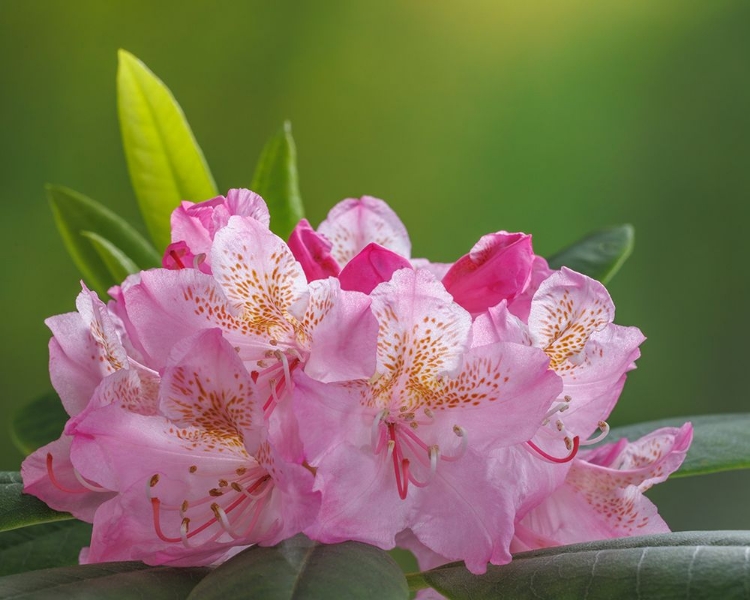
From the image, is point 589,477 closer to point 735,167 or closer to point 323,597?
point 323,597

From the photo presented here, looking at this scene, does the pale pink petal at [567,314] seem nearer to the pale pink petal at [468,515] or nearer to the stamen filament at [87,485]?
the pale pink petal at [468,515]

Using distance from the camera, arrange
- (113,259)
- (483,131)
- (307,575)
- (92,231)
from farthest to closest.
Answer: (483,131)
(92,231)
(113,259)
(307,575)

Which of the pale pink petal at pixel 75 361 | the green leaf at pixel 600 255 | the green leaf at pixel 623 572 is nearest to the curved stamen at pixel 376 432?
the green leaf at pixel 623 572

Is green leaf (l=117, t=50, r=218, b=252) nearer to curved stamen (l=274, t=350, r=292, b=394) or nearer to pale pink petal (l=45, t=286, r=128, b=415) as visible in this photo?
pale pink petal (l=45, t=286, r=128, b=415)

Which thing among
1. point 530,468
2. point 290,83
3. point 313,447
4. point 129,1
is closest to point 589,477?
point 530,468

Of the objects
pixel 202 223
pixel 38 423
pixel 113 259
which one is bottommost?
pixel 38 423

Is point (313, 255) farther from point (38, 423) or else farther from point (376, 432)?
point (38, 423)

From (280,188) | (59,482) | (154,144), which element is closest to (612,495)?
(59,482)
